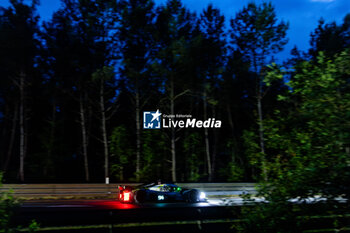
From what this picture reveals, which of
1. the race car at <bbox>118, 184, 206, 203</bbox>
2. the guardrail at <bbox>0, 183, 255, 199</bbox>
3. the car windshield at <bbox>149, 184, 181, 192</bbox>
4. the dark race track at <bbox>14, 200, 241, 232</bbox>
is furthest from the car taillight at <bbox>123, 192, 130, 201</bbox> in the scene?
the dark race track at <bbox>14, 200, 241, 232</bbox>

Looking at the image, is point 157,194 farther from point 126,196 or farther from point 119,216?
point 119,216

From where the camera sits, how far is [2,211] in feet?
13.1

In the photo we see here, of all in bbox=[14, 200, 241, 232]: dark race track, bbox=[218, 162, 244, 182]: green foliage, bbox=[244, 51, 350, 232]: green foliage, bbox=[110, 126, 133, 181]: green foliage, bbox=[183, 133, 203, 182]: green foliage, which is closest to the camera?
bbox=[244, 51, 350, 232]: green foliage

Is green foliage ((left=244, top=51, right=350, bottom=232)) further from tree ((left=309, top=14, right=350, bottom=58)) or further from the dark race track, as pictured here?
tree ((left=309, top=14, right=350, bottom=58))

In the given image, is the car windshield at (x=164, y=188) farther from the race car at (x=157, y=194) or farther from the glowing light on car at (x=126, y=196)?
the glowing light on car at (x=126, y=196)

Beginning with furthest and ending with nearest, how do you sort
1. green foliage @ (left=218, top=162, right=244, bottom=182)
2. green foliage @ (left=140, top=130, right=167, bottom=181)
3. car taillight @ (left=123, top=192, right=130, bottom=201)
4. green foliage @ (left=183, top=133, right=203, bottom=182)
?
green foliage @ (left=183, top=133, right=203, bottom=182) < green foliage @ (left=218, top=162, right=244, bottom=182) < green foliage @ (left=140, top=130, right=167, bottom=181) < car taillight @ (left=123, top=192, right=130, bottom=201)

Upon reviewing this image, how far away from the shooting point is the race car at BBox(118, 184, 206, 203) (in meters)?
10.6

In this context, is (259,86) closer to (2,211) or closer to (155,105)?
(155,105)

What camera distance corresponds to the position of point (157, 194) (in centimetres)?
1083

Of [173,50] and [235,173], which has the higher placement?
[173,50]

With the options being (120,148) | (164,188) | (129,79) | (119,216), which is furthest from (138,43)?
(119,216)

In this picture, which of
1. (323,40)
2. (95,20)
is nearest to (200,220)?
(95,20)

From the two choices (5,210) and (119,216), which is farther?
(119,216)

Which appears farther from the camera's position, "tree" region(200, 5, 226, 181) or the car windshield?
"tree" region(200, 5, 226, 181)
